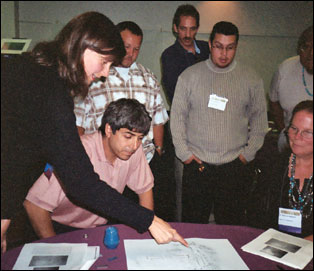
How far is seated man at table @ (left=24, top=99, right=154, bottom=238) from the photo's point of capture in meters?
1.45

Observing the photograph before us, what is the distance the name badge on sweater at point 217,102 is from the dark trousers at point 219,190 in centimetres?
36

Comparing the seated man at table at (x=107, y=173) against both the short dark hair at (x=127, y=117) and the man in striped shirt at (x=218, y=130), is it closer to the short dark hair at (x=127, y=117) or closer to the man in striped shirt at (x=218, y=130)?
the short dark hair at (x=127, y=117)

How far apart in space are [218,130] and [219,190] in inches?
15.2

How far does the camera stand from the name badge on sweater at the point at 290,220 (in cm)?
144

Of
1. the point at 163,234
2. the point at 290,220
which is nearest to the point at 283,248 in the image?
the point at 290,220

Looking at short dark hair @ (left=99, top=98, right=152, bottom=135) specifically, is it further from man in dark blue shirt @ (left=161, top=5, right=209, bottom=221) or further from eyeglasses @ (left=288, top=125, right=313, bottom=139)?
man in dark blue shirt @ (left=161, top=5, right=209, bottom=221)

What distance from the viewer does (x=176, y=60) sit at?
264 cm

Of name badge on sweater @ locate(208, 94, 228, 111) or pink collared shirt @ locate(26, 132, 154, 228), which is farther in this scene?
name badge on sweater @ locate(208, 94, 228, 111)

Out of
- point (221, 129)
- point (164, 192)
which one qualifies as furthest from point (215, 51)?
point (164, 192)

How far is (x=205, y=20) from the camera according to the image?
14.6ft

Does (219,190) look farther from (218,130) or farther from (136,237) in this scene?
(136,237)

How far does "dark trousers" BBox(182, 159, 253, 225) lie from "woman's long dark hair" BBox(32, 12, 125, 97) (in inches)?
49.4

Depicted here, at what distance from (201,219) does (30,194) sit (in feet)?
3.85

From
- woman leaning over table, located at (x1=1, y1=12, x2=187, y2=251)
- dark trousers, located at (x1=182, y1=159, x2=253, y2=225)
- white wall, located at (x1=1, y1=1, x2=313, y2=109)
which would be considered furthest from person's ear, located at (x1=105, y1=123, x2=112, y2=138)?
white wall, located at (x1=1, y1=1, x2=313, y2=109)
